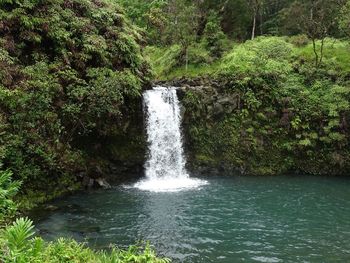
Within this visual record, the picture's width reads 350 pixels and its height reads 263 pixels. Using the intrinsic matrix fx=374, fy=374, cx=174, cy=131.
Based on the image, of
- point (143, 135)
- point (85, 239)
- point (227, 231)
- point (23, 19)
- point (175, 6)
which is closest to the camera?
point (85, 239)

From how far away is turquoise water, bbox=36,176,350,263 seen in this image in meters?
12.8

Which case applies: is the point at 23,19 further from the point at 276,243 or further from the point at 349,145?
the point at 349,145

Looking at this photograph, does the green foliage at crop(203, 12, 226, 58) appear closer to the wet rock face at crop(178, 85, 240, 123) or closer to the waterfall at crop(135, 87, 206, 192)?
the wet rock face at crop(178, 85, 240, 123)

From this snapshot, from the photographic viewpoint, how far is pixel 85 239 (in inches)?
514

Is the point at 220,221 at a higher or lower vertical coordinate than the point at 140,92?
lower

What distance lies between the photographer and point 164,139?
24047mm

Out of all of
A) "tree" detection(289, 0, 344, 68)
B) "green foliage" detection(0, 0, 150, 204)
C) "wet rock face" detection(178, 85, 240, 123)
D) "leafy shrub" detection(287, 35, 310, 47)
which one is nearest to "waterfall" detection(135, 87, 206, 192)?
"wet rock face" detection(178, 85, 240, 123)

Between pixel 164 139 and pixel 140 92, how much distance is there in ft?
11.1

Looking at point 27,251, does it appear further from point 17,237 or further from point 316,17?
point 316,17

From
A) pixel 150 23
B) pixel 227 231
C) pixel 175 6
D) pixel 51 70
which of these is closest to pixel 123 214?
pixel 227 231

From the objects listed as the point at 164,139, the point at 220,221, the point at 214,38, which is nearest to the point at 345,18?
the point at 214,38

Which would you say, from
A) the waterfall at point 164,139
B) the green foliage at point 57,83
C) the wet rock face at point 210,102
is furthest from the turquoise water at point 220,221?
the wet rock face at point 210,102

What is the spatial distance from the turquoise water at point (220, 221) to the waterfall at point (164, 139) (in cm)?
285

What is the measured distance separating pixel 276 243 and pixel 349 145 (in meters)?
13.6
